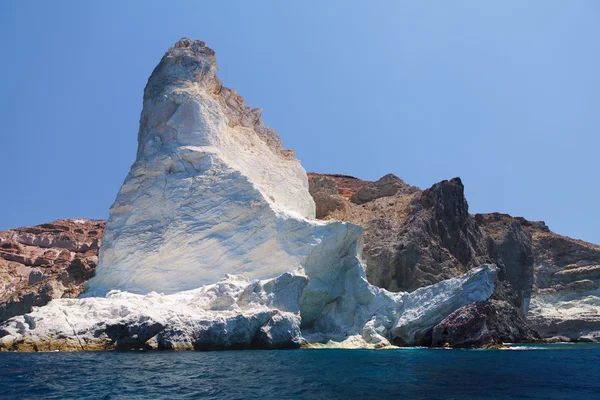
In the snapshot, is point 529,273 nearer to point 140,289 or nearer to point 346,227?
point 346,227

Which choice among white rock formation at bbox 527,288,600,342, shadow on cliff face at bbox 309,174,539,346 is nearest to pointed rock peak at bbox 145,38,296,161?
shadow on cliff face at bbox 309,174,539,346

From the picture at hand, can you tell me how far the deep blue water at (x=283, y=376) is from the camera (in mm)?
13227

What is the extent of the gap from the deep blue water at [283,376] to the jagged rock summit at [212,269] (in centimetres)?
231

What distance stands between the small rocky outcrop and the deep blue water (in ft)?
51.6

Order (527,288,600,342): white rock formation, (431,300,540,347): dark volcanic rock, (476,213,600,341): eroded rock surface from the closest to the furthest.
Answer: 1. (431,300,540,347): dark volcanic rock
2. (527,288,600,342): white rock formation
3. (476,213,600,341): eroded rock surface

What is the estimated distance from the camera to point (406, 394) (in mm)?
13500

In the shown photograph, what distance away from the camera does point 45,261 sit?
212 feet

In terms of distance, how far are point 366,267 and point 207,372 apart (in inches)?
891

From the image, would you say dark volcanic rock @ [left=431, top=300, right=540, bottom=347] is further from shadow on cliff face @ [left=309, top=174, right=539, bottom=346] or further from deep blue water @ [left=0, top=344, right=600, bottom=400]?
deep blue water @ [left=0, top=344, right=600, bottom=400]

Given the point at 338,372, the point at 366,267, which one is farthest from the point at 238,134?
the point at 338,372

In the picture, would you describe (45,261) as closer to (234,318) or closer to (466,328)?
(234,318)

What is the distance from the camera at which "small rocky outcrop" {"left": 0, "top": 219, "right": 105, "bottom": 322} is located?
34.9 meters

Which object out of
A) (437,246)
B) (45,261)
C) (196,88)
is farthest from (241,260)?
(45,261)

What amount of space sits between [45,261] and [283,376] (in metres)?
56.9
